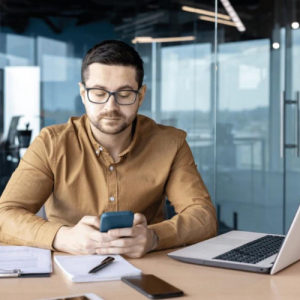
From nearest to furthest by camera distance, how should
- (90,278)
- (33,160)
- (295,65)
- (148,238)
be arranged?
1. (90,278)
2. (148,238)
3. (33,160)
4. (295,65)

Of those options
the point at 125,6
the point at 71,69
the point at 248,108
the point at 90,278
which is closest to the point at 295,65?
the point at 248,108

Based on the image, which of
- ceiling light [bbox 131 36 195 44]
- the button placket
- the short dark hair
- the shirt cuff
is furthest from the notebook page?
ceiling light [bbox 131 36 195 44]

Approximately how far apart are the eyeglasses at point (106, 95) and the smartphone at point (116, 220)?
1.77 feet

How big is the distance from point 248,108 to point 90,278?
363 cm

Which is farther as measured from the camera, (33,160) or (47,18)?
(47,18)

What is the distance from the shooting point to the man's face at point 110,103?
6.62ft

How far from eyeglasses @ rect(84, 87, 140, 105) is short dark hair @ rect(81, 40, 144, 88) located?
0.33 feet

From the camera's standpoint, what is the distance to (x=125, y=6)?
16.3 ft

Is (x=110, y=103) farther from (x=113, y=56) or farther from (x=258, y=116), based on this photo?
(x=258, y=116)

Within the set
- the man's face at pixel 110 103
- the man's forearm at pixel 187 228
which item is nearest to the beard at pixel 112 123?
the man's face at pixel 110 103

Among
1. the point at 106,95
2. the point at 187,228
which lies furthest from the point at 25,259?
the point at 106,95

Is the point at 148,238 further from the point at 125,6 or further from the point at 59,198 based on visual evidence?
the point at 125,6

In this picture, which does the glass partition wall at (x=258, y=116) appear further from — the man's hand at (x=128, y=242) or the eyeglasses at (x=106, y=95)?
the man's hand at (x=128, y=242)

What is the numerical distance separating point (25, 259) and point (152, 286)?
0.45m
